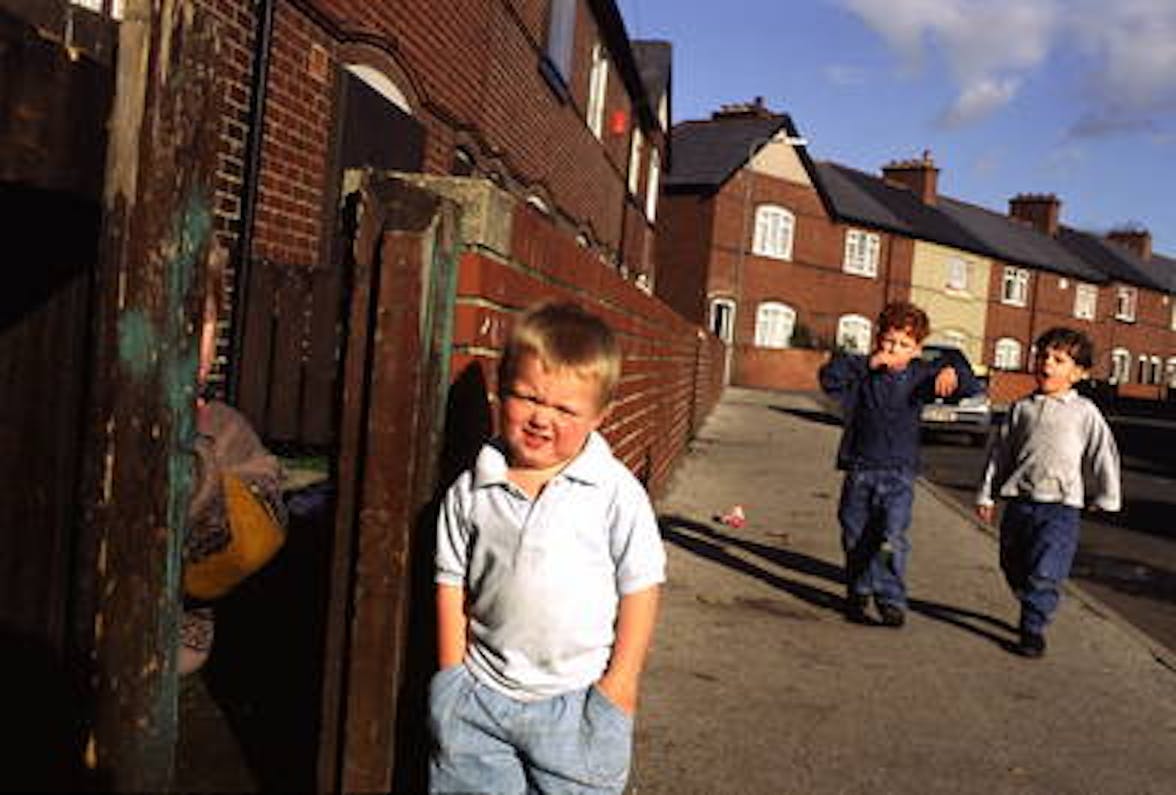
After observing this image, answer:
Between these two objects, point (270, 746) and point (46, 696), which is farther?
point (270, 746)

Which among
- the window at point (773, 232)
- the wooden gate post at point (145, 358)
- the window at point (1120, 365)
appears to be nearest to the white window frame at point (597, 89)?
the wooden gate post at point (145, 358)

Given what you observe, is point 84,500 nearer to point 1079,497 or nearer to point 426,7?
point 1079,497

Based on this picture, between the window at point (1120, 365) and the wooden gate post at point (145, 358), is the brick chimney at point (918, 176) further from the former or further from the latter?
the wooden gate post at point (145, 358)

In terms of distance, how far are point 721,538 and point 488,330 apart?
4969 mm

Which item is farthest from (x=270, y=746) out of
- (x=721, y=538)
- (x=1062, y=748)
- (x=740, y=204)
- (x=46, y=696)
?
(x=740, y=204)

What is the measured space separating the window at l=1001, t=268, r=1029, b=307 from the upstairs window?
2810mm

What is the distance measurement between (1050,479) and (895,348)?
3.11 ft

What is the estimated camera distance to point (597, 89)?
56.9 ft

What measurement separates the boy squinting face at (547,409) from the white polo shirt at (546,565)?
0.06 meters

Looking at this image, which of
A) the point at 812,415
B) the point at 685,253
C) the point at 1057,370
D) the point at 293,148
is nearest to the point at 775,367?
the point at 685,253

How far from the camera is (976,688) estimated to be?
4.29 meters

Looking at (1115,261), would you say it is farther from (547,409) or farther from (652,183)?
(547,409)

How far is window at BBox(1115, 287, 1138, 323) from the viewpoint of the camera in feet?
168

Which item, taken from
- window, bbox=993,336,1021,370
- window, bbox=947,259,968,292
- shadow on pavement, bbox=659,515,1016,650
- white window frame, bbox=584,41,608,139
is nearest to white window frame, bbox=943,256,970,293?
window, bbox=947,259,968,292
